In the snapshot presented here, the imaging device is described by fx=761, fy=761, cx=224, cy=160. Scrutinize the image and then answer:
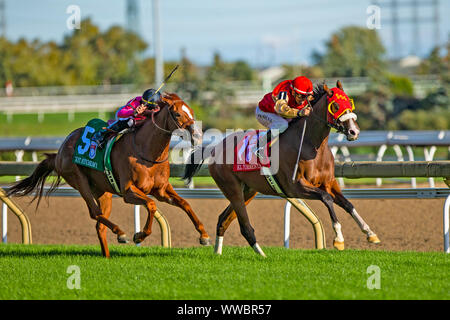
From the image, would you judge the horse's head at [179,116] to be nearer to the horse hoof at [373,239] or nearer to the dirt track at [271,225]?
the horse hoof at [373,239]

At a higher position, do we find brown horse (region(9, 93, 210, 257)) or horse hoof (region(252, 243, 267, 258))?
brown horse (region(9, 93, 210, 257))

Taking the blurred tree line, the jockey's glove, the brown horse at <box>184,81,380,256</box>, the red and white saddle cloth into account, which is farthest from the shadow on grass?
the blurred tree line

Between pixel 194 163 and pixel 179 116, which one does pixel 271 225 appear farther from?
pixel 179 116

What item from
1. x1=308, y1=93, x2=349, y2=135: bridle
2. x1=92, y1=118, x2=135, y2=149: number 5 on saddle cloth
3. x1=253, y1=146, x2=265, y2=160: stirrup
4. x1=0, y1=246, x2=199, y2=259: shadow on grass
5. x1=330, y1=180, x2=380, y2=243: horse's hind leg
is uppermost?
x1=308, y1=93, x2=349, y2=135: bridle

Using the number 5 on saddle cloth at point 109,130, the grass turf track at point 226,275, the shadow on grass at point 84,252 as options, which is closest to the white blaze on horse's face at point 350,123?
the grass turf track at point 226,275

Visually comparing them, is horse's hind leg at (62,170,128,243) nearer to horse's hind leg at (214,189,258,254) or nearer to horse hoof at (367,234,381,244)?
horse's hind leg at (214,189,258,254)

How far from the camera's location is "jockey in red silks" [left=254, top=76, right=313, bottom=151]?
6.80m

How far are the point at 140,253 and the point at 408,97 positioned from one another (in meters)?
20.5

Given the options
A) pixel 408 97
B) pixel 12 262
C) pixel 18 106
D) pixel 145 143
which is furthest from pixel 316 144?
pixel 18 106

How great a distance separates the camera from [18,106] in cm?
3119

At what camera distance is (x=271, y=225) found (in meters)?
9.86

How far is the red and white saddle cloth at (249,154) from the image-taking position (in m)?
6.90

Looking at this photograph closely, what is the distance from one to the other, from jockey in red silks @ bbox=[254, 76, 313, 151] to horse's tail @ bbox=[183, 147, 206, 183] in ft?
2.70

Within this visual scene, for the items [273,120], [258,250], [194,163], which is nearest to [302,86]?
[273,120]
